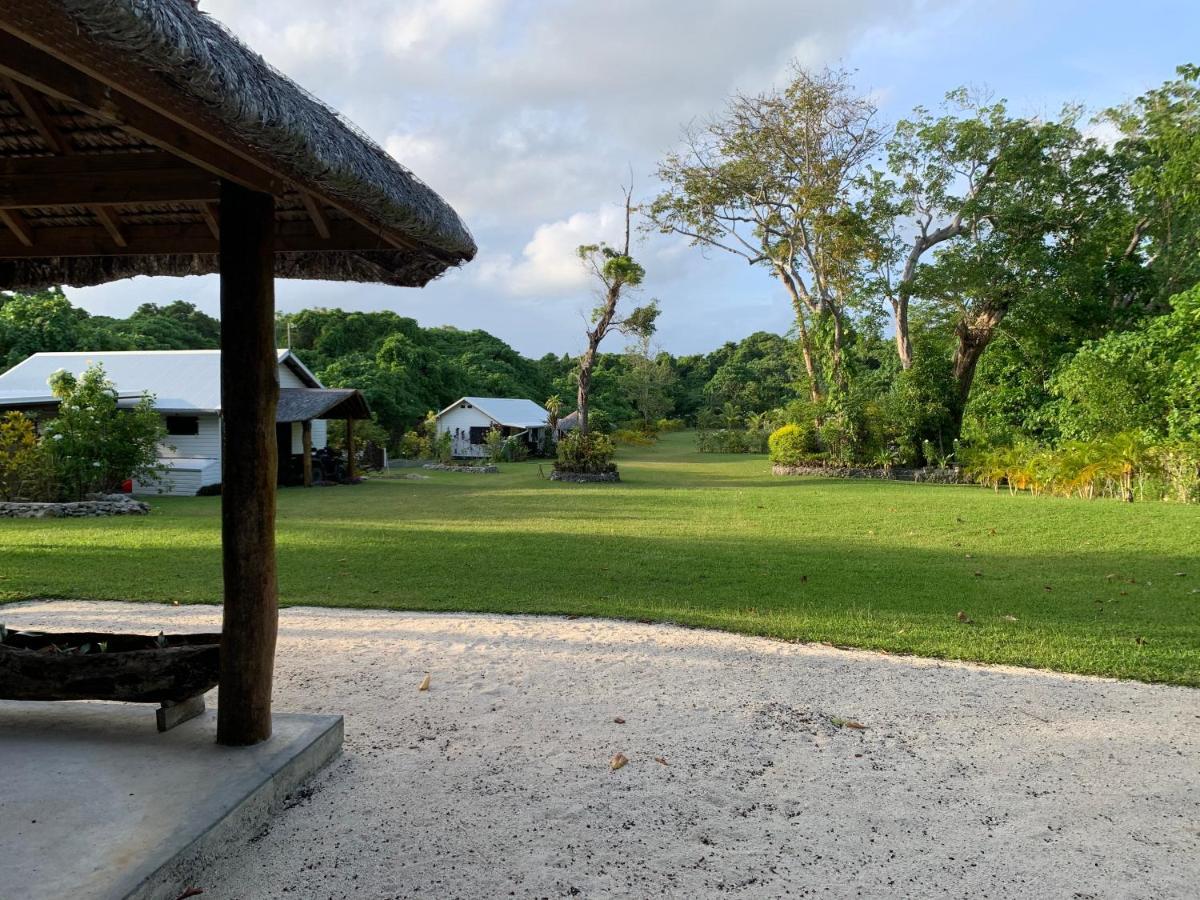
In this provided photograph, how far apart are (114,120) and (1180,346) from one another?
2012 centimetres

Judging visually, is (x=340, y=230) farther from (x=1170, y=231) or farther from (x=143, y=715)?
(x=1170, y=231)

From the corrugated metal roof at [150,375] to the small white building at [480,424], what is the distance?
43.3ft

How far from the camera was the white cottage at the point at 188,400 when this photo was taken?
18422 millimetres

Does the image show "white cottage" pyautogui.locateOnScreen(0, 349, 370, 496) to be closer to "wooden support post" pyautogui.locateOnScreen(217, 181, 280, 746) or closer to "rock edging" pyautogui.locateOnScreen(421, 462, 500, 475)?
"rock edging" pyautogui.locateOnScreen(421, 462, 500, 475)

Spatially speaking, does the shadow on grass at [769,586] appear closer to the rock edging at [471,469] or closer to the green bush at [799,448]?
the green bush at [799,448]

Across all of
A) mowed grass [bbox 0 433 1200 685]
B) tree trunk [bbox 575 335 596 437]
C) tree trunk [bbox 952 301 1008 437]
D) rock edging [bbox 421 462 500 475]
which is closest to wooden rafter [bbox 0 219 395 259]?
mowed grass [bbox 0 433 1200 685]

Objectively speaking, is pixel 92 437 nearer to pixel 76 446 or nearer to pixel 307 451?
pixel 76 446

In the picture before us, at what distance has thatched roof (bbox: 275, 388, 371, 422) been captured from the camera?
20188 millimetres

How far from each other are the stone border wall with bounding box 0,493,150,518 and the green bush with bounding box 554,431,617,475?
11101 mm

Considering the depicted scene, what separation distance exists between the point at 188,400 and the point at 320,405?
3091mm

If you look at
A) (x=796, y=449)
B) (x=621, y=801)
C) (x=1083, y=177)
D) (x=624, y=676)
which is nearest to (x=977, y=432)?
(x=796, y=449)

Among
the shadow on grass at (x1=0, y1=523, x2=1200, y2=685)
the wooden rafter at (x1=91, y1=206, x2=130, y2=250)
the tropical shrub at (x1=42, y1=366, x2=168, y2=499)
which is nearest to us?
the wooden rafter at (x1=91, y1=206, x2=130, y2=250)

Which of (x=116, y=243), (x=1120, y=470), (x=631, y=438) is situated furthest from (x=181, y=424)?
(x=631, y=438)

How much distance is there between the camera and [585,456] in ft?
72.8
